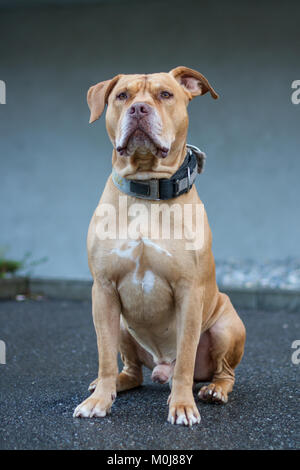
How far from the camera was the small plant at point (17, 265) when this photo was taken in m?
7.18

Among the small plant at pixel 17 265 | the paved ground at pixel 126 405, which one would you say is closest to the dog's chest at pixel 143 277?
the paved ground at pixel 126 405

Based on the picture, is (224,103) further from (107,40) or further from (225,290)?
(225,290)

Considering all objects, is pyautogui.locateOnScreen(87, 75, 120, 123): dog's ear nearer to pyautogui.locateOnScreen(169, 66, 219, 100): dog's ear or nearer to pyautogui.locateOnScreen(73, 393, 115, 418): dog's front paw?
pyautogui.locateOnScreen(169, 66, 219, 100): dog's ear

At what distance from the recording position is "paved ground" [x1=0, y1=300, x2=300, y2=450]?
2.25m

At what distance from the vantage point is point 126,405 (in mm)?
2762

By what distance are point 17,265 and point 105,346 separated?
4890 mm

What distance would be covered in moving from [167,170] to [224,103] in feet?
15.2

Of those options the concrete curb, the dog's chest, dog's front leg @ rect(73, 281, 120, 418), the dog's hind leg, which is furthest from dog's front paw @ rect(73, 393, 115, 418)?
the concrete curb

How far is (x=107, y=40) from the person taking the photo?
7234mm

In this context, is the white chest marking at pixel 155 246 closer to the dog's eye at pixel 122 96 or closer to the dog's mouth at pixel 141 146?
the dog's mouth at pixel 141 146

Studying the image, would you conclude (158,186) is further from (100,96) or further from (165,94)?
(100,96)

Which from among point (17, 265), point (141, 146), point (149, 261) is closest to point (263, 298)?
point (17, 265)
